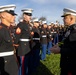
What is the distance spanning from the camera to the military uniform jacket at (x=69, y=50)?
15.1ft

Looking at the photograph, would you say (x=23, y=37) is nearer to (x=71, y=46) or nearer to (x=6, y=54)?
(x=6, y=54)

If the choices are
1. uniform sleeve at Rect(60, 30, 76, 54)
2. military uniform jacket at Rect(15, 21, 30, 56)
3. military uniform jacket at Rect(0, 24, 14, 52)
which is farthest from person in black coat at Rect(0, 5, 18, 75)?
military uniform jacket at Rect(15, 21, 30, 56)

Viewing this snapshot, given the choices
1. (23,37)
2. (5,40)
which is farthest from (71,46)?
(23,37)

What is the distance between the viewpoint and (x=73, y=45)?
459 cm

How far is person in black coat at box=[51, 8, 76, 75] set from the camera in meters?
4.61

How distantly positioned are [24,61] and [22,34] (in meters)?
0.86

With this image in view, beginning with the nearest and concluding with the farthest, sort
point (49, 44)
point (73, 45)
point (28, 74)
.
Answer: point (73, 45) → point (28, 74) → point (49, 44)

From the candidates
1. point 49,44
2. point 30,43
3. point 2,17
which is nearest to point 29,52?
point 30,43

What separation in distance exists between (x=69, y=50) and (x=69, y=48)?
0.13 ft

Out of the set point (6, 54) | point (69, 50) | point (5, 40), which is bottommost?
point (6, 54)

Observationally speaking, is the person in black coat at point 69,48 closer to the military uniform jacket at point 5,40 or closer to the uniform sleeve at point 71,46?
the uniform sleeve at point 71,46

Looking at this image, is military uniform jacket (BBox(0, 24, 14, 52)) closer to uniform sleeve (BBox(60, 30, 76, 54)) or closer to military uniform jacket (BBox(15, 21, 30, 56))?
uniform sleeve (BBox(60, 30, 76, 54))

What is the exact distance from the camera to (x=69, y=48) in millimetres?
4629

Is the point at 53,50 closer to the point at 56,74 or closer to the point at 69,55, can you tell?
the point at 69,55
